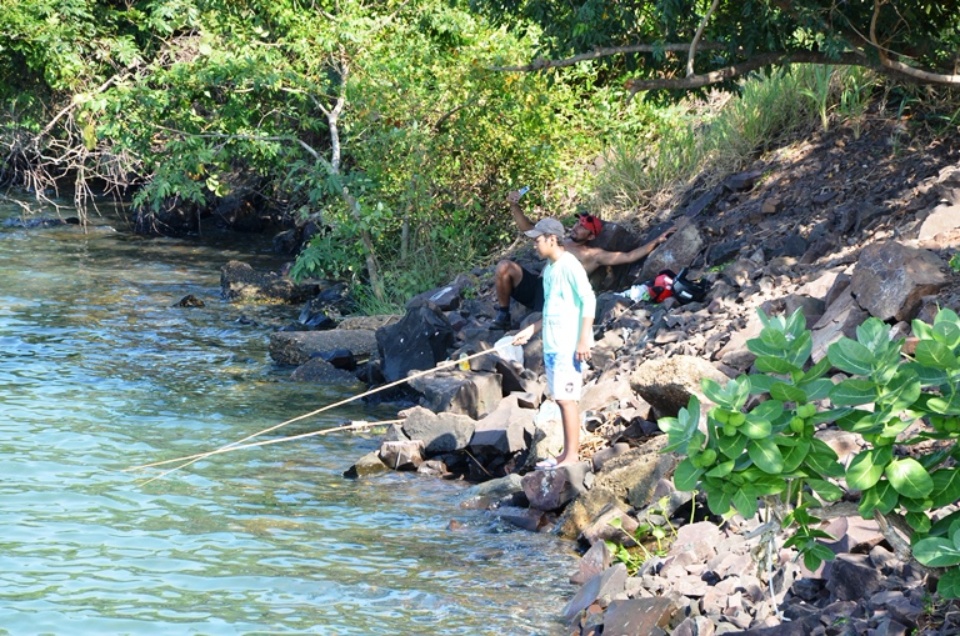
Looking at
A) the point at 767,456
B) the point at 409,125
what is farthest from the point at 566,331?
the point at 409,125

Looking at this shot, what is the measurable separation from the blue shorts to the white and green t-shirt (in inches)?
2.0

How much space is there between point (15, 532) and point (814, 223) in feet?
22.8

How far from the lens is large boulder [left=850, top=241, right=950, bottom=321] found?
779 cm

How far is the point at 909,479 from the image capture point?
418 cm

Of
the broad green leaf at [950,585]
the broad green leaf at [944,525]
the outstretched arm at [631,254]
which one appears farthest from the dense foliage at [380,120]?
the broad green leaf at [950,585]

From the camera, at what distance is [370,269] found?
1494cm

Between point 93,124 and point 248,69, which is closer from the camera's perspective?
point 248,69

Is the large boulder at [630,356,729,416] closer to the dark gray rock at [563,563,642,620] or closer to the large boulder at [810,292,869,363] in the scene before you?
the large boulder at [810,292,869,363]

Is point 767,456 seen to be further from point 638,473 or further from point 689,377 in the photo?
point 689,377

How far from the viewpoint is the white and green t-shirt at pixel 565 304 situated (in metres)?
8.23

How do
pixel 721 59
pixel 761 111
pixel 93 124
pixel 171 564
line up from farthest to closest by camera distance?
pixel 93 124
pixel 761 111
pixel 721 59
pixel 171 564

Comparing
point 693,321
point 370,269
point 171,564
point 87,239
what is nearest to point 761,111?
point 693,321

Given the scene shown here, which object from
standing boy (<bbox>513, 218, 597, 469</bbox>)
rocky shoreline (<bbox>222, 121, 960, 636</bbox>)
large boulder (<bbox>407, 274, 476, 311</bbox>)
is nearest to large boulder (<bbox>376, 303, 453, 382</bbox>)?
rocky shoreline (<bbox>222, 121, 960, 636</bbox>)

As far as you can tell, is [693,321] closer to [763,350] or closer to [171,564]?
[171,564]
